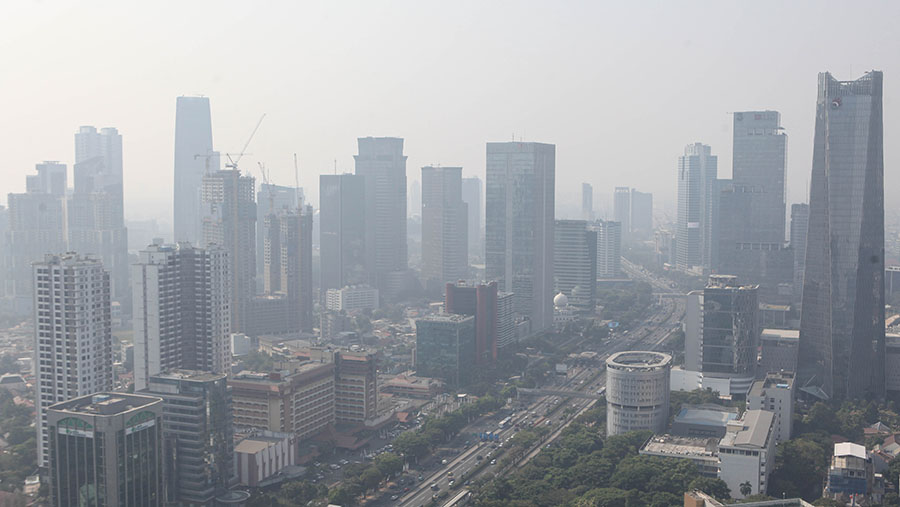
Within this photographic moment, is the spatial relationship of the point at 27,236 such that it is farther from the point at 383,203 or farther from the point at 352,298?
the point at 383,203

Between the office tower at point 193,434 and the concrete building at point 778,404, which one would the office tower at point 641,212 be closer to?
the concrete building at point 778,404

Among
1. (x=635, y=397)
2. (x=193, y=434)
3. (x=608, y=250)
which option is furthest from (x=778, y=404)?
(x=608, y=250)

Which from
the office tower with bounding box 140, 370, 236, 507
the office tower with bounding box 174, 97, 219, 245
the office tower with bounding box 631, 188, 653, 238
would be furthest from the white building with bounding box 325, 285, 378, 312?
the office tower with bounding box 631, 188, 653, 238

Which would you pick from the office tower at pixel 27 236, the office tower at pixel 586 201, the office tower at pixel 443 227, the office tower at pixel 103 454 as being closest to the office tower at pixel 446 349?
the office tower at pixel 103 454

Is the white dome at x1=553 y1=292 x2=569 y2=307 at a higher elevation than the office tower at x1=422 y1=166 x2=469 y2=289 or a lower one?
lower

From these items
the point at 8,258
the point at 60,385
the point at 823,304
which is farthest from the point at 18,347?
the point at 823,304

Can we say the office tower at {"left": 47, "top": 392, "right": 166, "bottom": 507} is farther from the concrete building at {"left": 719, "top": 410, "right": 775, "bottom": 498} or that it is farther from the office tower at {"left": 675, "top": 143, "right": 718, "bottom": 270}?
the office tower at {"left": 675, "top": 143, "right": 718, "bottom": 270}
